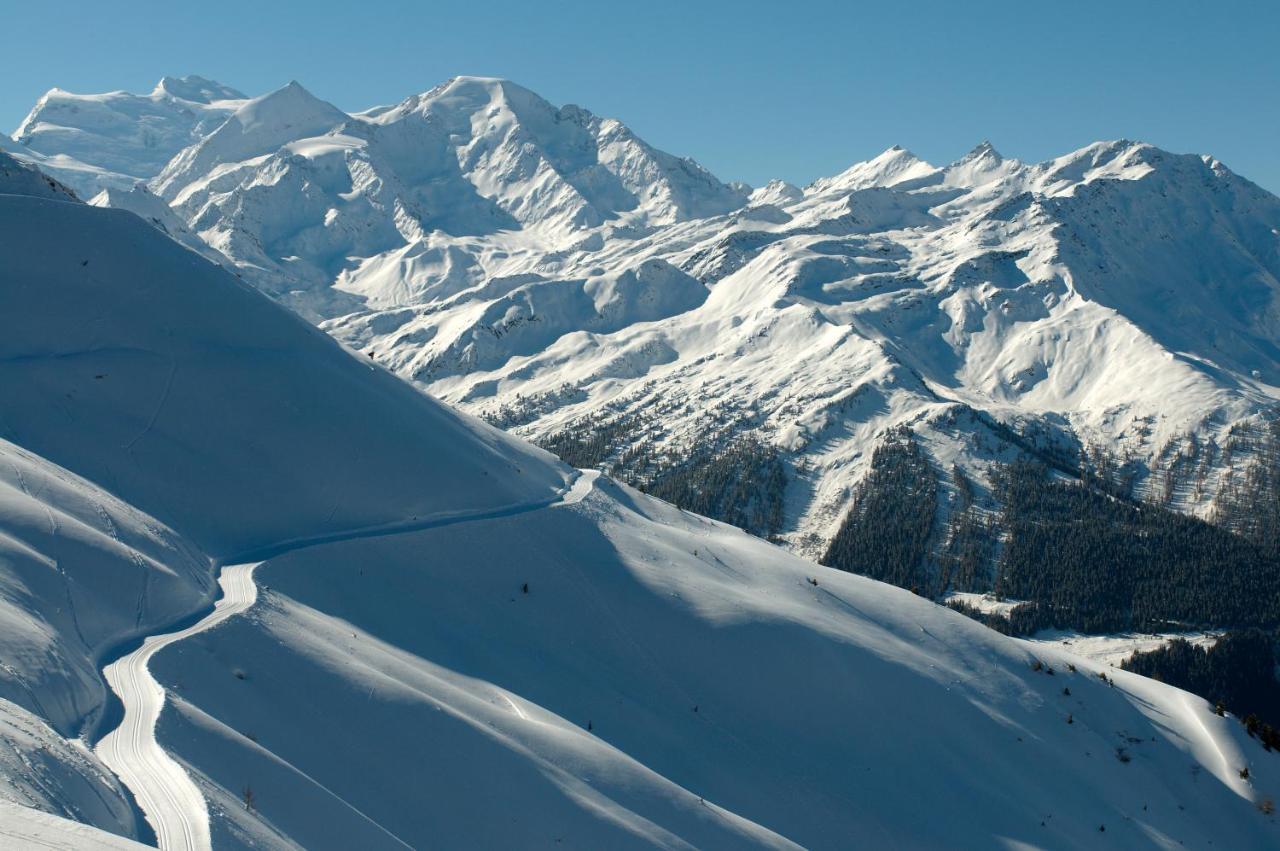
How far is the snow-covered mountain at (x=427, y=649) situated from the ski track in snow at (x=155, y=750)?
45 cm

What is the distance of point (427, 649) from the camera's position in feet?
210

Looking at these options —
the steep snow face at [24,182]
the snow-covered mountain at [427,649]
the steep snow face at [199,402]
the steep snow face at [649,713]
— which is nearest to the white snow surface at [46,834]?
the snow-covered mountain at [427,649]

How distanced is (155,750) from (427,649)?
1067 inches

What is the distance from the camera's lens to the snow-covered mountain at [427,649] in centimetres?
4452

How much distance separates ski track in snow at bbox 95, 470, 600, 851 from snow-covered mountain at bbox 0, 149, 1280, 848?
1.48ft

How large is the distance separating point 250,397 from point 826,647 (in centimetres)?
5457

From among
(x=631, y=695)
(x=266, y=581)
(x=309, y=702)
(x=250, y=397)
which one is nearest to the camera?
(x=309, y=702)

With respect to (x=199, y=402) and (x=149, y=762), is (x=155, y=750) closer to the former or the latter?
(x=149, y=762)

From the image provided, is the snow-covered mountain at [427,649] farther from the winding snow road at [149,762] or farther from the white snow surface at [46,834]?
the winding snow road at [149,762]

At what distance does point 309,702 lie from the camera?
162 ft

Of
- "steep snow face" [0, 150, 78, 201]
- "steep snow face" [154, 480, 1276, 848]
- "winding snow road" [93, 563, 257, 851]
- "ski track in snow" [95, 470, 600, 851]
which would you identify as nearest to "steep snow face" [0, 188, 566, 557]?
"steep snow face" [0, 150, 78, 201]

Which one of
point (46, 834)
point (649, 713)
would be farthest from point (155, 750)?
point (649, 713)

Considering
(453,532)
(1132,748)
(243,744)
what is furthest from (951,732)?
(243,744)

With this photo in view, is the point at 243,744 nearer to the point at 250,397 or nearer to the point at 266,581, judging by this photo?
the point at 266,581
